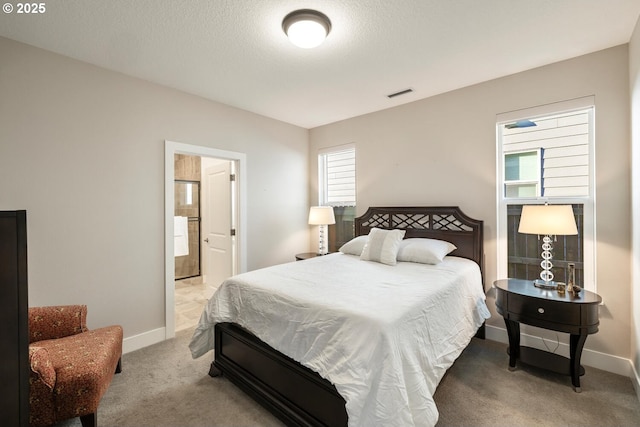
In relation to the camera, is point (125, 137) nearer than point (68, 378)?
No

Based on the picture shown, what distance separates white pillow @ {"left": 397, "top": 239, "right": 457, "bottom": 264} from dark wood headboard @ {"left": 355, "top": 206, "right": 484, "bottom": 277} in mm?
136

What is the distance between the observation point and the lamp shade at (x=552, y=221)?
7.20 feet

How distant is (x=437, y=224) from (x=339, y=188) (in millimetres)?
1680

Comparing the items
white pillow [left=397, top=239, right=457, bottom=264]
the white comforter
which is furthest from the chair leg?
white pillow [left=397, top=239, right=457, bottom=264]

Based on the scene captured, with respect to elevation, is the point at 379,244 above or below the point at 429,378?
above

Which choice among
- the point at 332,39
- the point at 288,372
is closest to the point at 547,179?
the point at 332,39

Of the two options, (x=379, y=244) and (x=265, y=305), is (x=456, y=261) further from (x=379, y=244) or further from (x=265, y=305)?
(x=265, y=305)

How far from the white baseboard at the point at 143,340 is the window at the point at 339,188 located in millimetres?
2497

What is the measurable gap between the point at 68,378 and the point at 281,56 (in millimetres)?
2679

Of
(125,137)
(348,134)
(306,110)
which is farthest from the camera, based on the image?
(348,134)

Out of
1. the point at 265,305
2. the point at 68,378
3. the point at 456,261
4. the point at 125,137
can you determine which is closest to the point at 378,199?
the point at 456,261

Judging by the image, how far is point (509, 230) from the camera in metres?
2.90

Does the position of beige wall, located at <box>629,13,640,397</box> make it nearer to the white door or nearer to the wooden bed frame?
the wooden bed frame

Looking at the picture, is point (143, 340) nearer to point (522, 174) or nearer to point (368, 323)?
point (368, 323)
